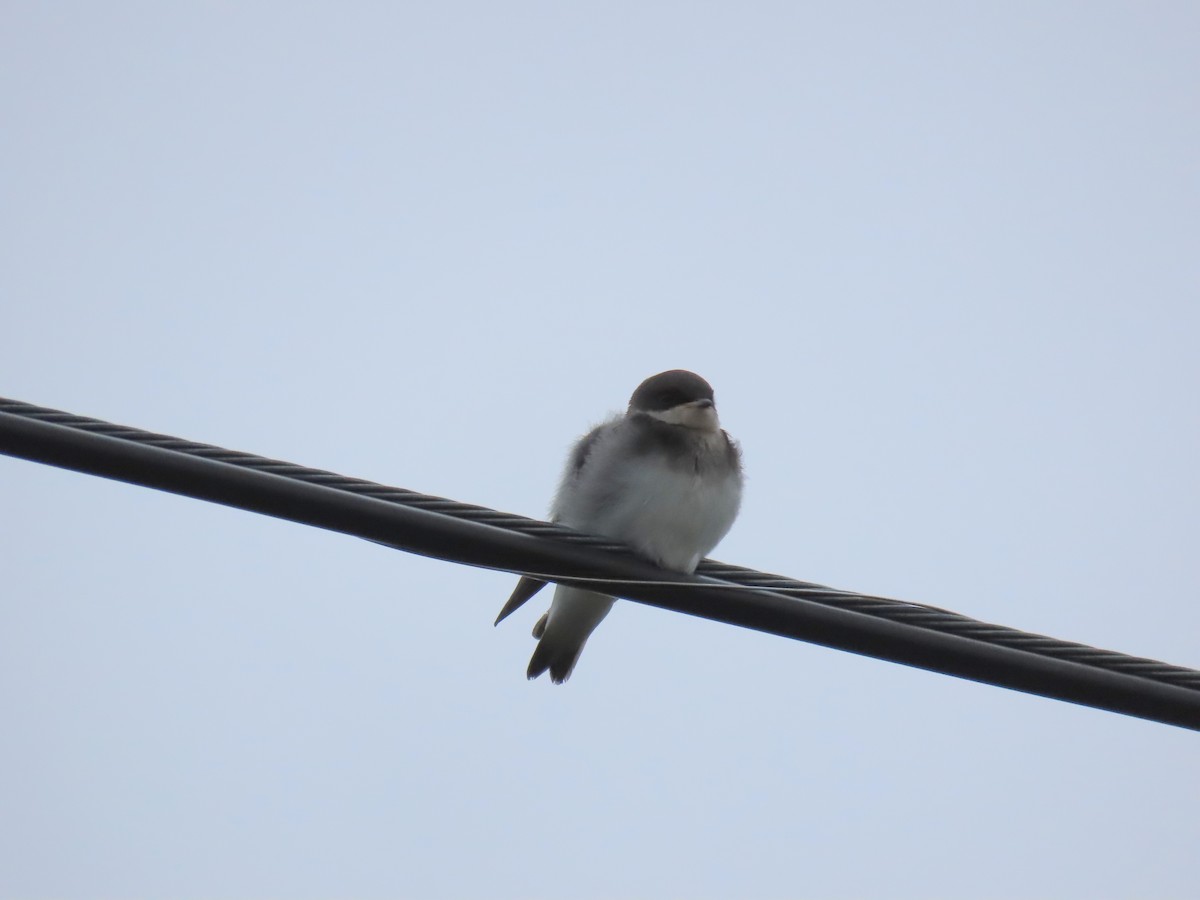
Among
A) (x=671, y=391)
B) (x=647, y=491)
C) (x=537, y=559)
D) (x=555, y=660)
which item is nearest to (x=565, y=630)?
(x=555, y=660)

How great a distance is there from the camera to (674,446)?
5.96 metres

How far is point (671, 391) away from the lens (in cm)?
651

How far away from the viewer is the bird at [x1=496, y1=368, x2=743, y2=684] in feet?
18.7

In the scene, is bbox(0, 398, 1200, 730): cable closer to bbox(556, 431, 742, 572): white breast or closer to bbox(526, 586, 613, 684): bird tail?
bbox(556, 431, 742, 572): white breast

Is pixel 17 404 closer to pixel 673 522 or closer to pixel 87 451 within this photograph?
pixel 87 451

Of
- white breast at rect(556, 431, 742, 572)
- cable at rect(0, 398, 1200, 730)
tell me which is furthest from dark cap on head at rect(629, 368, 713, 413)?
cable at rect(0, 398, 1200, 730)

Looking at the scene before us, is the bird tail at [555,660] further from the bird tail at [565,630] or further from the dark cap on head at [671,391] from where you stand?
the dark cap on head at [671,391]

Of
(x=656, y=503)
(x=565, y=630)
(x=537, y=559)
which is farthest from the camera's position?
(x=565, y=630)

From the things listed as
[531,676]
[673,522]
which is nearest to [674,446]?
[673,522]

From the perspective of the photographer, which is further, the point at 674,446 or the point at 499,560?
the point at 674,446

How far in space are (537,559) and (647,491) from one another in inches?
68.4

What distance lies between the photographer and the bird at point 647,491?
5.69 metres

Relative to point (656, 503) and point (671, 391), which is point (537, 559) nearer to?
point (656, 503)

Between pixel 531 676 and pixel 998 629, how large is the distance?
309 centimetres
